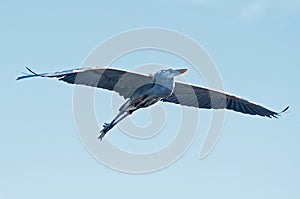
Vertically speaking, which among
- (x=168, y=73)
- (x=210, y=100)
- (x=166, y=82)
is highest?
(x=210, y=100)

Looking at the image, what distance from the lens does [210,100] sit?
3384 cm

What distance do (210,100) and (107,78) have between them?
5135 mm

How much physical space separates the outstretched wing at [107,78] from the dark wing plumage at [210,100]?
2037 millimetres

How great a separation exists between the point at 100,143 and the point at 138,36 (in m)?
3.99

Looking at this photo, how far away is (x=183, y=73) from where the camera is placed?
2997cm

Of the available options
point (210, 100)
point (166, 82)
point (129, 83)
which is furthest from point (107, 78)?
point (210, 100)

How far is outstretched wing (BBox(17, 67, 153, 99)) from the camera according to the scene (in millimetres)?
28906

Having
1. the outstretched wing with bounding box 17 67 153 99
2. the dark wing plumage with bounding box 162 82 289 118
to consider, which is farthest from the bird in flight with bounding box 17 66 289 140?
the dark wing plumage with bounding box 162 82 289 118

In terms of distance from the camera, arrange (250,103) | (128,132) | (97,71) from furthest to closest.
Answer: (250,103)
(128,132)
(97,71)

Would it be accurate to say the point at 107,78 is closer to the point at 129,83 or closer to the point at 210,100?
the point at 129,83

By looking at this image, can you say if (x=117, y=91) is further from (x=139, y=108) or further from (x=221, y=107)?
(x=221, y=107)

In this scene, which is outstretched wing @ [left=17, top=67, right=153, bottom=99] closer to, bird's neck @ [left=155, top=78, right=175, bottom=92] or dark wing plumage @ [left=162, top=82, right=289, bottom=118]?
bird's neck @ [left=155, top=78, right=175, bottom=92]

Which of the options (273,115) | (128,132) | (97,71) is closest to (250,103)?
(273,115)

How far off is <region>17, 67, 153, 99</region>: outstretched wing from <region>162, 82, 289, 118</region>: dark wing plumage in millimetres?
2037
